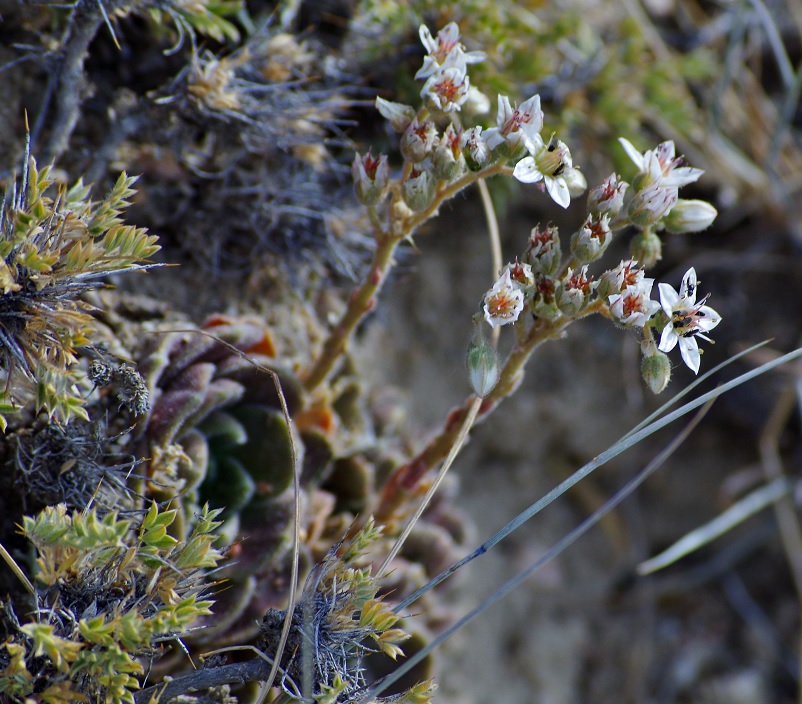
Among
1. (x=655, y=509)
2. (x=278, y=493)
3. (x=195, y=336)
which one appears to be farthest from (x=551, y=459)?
(x=195, y=336)

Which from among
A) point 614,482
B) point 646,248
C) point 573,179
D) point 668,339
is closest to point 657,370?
point 668,339

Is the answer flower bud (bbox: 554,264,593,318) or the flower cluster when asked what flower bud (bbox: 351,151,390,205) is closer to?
the flower cluster

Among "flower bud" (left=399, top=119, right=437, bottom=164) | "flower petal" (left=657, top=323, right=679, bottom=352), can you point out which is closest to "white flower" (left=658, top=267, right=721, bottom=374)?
"flower petal" (left=657, top=323, right=679, bottom=352)

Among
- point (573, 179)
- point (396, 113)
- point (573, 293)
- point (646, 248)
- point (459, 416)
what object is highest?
point (396, 113)

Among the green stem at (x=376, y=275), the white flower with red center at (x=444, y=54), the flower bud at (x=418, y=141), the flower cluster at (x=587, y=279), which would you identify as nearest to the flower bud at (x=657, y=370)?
the flower cluster at (x=587, y=279)

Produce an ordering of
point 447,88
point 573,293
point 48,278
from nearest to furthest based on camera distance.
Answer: point 48,278, point 573,293, point 447,88

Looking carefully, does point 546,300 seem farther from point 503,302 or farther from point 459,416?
point 459,416
